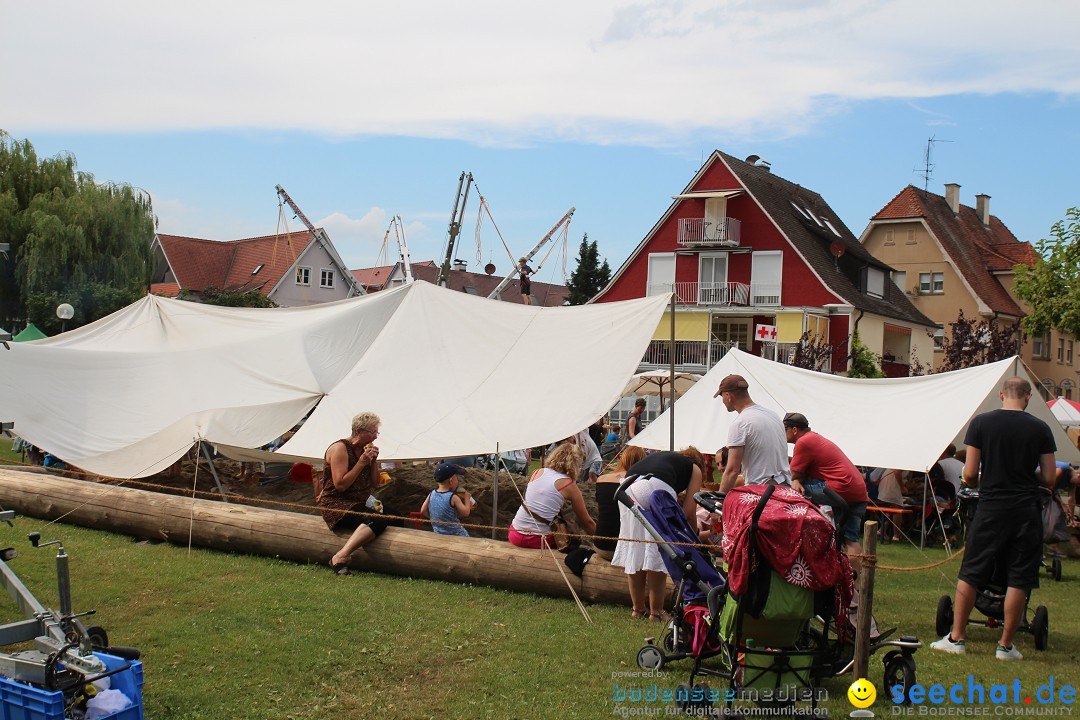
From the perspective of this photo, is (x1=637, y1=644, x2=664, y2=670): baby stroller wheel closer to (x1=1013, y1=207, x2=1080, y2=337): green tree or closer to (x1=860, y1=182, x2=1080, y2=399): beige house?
(x1=1013, y1=207, x2=1080, y2=337): green tree

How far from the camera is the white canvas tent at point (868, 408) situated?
981 centimetres

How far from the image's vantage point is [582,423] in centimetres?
816

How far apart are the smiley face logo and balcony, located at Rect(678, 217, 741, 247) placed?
28.5m

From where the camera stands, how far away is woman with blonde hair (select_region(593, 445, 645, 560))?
6.94m

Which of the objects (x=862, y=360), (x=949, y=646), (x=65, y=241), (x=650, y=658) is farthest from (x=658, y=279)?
(x=650, y=658)

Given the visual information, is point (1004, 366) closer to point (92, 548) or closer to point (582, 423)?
point (582, 423)

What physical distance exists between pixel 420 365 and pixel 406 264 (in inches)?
705

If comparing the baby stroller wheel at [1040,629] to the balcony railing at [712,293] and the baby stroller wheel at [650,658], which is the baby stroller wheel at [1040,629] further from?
the balcony railing at [712,293]

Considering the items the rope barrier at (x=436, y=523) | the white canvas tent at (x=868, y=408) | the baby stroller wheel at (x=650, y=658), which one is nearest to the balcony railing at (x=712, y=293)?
the white canvas tent at (x=868, y=408)

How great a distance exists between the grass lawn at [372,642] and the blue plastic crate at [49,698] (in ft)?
1.59

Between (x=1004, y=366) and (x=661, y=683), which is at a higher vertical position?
(x=1004, y=366)

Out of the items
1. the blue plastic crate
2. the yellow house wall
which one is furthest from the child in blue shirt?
the yellow house wall

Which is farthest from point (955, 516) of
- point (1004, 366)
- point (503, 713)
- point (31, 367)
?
point (31, 367)

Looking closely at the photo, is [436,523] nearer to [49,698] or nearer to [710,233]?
[49,698]
